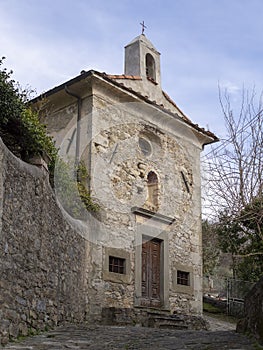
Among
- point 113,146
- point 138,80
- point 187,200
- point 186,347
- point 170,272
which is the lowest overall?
point 186,347

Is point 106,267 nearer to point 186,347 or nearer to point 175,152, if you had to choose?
point 175,152

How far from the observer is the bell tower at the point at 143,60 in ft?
43.1

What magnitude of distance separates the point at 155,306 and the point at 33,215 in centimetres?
588

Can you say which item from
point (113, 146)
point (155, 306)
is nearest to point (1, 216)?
point (113, 146)

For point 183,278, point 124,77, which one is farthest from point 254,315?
point 124,77

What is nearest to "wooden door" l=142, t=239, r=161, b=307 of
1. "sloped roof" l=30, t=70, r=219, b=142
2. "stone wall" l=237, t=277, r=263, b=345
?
"sloped roof" l=30, t=70, r=219, b=142

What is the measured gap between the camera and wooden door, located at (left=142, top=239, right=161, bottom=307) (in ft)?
37.3

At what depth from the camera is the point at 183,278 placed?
1254 centimetres

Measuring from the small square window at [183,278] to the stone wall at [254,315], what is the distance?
22.8ft

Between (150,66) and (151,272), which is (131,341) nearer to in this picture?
(151,272)

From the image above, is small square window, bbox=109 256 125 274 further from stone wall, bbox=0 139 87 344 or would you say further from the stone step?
stone wall, bbox=0 139 87 344

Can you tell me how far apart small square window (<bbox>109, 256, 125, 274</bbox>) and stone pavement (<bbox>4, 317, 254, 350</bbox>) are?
148 inches

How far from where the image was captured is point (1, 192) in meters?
5.32

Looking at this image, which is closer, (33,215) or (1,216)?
(1,216)
